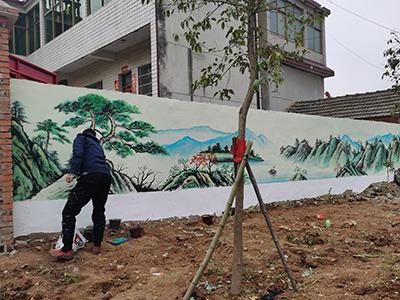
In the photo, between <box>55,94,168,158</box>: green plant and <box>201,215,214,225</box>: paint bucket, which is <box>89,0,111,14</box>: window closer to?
<box>55,94,168,158</box>: green plant

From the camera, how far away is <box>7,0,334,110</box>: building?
35.3 ft

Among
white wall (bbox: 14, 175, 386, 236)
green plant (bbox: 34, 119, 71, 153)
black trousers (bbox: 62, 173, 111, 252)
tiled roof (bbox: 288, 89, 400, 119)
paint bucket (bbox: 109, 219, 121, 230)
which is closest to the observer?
black trousers (bbox: 62, 173, 111, 252)

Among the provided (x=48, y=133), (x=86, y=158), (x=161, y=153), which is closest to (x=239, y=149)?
(x=86, y=158)

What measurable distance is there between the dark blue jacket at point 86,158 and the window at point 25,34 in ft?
45.3

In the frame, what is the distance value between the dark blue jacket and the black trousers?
0.27 ft

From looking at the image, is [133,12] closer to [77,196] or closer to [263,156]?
[263,156]

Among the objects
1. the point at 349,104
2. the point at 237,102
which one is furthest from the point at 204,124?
the point at 349,104

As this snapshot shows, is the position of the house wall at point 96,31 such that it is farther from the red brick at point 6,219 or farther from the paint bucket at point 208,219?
the red brick at point 6,219

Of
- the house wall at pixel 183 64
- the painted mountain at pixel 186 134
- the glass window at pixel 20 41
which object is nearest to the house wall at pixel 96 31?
the house wall at pixel 183 64

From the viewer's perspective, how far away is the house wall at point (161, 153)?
514cm

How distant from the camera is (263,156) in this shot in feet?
Answer: 27.5

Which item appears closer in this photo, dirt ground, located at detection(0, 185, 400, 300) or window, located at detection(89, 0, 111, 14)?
dirt ground, located at detection(0, 185, 400, 300)

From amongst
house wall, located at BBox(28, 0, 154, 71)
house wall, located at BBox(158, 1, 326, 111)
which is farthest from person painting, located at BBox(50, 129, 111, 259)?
house wall, located at BBox(28, 0, 154, 71)

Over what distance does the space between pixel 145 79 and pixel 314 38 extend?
10.3 meters
